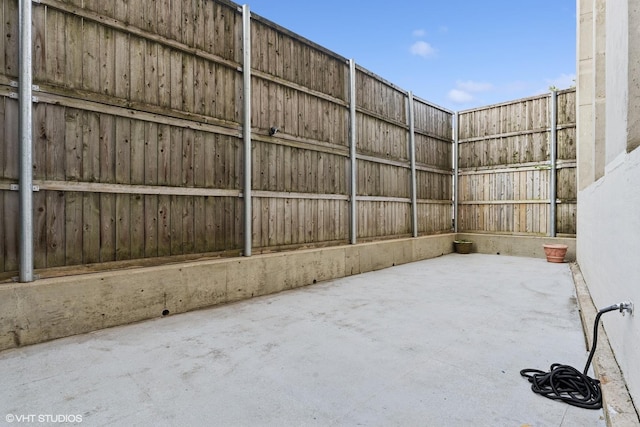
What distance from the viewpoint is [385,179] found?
6773mm

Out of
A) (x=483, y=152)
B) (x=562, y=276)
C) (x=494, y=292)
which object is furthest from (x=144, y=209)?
(x=483, y=152)

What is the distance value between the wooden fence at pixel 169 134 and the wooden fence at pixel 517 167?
3.99m

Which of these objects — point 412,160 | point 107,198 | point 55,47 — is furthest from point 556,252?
point 55,47

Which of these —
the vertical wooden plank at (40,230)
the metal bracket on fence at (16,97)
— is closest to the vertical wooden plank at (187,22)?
the metal bracket on fence at (16,97)

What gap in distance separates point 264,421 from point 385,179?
18.3 feet

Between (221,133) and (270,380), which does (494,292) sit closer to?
(270,380)

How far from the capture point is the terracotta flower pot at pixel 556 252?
6890 mm

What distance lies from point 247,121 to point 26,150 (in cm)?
219

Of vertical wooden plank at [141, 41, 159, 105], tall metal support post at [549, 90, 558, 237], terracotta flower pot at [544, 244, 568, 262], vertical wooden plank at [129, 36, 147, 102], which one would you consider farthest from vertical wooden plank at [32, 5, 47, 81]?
tall metal support post at [549, 90, 558, 237]

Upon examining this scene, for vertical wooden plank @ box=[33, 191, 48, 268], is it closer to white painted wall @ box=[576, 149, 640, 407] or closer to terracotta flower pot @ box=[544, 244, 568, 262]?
white painted wall @ box=[576, 149, 640, 407]

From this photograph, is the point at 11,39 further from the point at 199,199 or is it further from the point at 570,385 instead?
the point at 570,385

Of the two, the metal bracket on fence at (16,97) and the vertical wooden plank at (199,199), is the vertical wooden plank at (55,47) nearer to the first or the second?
the metal bracket on fence at (16,97)

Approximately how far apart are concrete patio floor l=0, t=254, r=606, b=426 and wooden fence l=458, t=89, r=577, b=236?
14.4 ft

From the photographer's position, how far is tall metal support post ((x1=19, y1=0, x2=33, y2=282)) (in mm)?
2742
